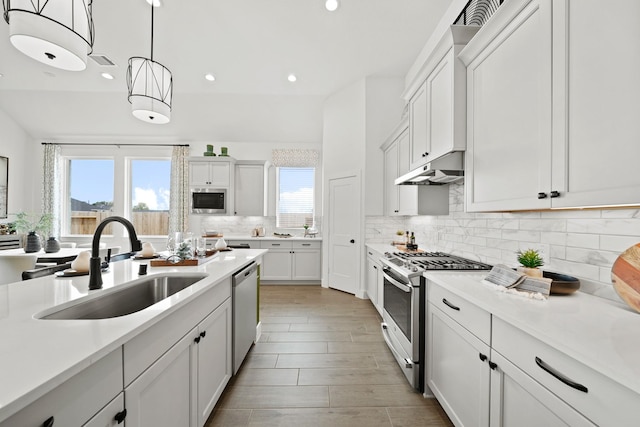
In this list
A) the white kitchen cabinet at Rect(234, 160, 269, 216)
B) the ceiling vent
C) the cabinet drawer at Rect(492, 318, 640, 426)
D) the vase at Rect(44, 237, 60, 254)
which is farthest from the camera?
the white kitchen cabinet at Rect(234, 160, 269, 216)

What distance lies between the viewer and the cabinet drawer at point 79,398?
0.61 metres

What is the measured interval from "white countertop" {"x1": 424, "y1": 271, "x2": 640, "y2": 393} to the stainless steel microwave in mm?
4877

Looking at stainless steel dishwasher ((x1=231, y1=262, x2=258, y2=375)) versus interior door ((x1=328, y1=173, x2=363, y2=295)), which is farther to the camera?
interior door ((x1=328, y1=173, x2=363, y2=295))

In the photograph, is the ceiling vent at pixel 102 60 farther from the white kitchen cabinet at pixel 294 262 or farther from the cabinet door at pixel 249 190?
the white kitchen cabinet at pixel 294 262

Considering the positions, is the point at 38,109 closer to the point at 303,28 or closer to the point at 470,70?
the point at 303,28

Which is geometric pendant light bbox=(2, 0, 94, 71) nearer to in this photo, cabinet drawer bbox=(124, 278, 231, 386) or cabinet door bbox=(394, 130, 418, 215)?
cabinet drawer bbox=(124, 278, 231, 386)

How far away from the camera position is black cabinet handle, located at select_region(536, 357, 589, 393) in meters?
0.80

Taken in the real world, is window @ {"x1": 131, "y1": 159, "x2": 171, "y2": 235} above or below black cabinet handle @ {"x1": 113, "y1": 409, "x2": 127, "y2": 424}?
above

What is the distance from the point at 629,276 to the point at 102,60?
5.91 metres

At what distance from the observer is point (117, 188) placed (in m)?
5.89

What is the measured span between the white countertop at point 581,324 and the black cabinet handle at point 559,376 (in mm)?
97

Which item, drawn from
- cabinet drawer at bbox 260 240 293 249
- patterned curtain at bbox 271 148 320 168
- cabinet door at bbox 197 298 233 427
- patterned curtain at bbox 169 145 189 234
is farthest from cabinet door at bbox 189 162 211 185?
cabinet door at bbox 197 298 233 427

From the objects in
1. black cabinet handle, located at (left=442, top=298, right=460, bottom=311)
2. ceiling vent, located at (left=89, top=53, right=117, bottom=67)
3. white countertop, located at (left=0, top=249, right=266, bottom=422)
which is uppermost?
ceiling vent, located at (left=89, top=53, right=117, bottom=67)

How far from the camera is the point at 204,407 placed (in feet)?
5.08
